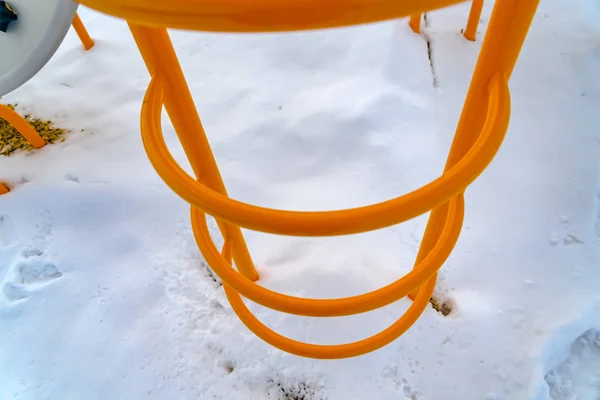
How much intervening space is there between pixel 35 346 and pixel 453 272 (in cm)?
85

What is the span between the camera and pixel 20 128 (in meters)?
1.19

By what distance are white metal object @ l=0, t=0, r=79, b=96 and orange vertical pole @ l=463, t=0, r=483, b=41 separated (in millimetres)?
1003

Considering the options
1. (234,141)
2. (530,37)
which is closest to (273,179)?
(234,141)

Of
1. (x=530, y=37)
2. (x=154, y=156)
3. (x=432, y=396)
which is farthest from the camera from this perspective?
(x=530, y=37)

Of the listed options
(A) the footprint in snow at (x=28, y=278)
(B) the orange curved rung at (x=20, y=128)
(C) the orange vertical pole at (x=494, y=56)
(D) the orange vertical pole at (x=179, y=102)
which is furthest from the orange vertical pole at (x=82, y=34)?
(C) the orange vertical pole at (x=494, y=56)

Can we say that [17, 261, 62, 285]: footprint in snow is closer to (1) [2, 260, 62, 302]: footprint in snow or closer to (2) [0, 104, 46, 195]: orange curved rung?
(1) [2, 260, 62, 302]: footprint in snow

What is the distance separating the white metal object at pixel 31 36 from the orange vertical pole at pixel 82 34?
0.60m

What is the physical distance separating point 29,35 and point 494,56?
28.8 inches

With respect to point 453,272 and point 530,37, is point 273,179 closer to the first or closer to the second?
point 453,272

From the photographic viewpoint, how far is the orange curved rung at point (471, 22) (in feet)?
4.30

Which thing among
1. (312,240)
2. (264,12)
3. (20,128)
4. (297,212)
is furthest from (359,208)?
(20,128)

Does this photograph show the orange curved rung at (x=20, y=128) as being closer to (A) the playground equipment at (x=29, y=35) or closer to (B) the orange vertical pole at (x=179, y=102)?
(A) the playground equipment at (x=29, y=35)

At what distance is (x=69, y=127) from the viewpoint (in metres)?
1.28

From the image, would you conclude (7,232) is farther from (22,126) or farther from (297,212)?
(297,212)
